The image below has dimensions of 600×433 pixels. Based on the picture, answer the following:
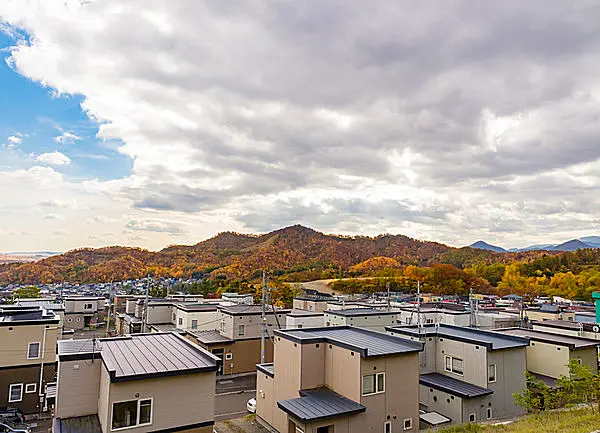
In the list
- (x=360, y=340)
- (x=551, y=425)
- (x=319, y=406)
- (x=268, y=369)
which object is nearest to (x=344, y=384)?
(x=319, y=406)

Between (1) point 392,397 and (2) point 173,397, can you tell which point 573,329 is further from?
(2) point 173,397

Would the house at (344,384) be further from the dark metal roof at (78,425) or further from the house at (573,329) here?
the house at (573,329)

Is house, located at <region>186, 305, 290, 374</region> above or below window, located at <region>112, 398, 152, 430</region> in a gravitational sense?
below

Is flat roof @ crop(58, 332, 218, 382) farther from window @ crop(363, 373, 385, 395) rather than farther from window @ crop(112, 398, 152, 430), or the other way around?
window @ crop(363, 373, 385, 395)

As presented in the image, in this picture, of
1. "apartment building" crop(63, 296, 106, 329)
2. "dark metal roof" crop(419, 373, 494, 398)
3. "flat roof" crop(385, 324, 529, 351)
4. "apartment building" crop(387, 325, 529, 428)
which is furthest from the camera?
"apartment building" crop(63, 296, 106, 329)

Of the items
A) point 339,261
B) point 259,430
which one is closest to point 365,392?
point 259,430

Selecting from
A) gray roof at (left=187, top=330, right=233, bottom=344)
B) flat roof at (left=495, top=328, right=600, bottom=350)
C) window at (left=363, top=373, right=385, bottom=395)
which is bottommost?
gray roof at (left=187, top=330, right=233, bottom=344)

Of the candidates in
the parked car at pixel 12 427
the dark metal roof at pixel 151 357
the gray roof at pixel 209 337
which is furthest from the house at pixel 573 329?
the parked car at pixel 12 427

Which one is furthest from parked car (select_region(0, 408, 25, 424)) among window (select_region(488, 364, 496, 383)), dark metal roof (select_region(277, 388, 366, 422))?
window (select_region(488, 364, 496, 383))
